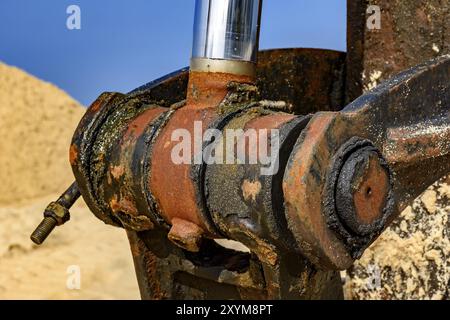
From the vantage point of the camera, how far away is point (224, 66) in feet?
4.80

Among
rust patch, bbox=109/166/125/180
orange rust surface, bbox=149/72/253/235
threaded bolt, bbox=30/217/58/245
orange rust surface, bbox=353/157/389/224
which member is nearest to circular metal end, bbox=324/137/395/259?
orange rust surface, bbox=353/157/389/224

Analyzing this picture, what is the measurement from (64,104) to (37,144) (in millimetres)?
1318

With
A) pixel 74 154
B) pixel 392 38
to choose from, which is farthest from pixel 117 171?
pixel 392 38

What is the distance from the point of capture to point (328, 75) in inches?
89.3

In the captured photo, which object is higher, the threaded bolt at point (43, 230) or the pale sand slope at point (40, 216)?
the threaded bolt at point (43, 230)

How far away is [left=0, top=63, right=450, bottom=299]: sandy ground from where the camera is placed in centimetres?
213

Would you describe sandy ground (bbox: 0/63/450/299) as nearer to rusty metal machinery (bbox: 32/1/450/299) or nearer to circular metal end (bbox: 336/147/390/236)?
rusty metal machinery (bbox: 32/1/450/299)

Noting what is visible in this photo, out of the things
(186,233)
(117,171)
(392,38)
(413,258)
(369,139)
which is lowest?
(413,258)

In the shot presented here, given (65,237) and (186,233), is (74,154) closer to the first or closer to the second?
(186,233)

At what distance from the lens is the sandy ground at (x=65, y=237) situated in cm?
213

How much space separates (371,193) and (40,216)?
5242mm

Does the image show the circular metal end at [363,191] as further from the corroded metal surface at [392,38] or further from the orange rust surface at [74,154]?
the corroded metal surface at [392,38]

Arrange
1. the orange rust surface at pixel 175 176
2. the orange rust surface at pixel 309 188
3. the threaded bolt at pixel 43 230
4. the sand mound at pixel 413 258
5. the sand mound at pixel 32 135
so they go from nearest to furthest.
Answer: the orange rust surface at pixel 309 188, the orange rust surface at pixel 175 176, the threaded bolt at pixel 43 230, the sand mound at pixel 413 258, the sand mound at pixel 32 135

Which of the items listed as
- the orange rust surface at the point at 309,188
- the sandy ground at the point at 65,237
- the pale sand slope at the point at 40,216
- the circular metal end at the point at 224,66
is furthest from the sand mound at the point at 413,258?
the pale sand slope at the point at 40,216
